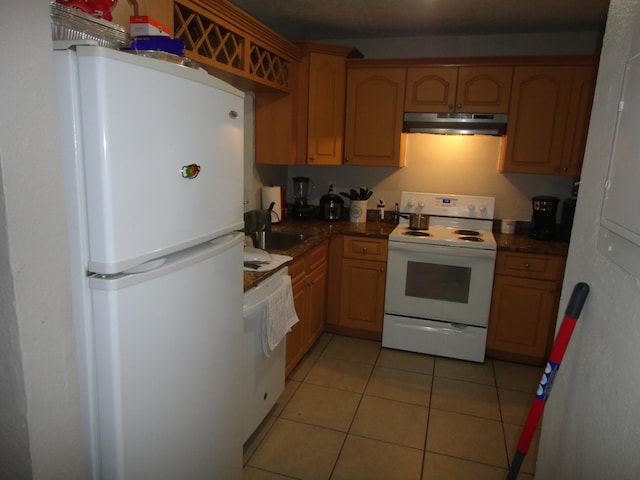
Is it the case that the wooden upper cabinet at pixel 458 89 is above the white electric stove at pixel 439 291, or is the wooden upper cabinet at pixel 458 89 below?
above

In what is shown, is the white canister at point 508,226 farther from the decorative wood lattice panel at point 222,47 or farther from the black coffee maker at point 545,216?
the decorative wood lattice panel at point 222,47

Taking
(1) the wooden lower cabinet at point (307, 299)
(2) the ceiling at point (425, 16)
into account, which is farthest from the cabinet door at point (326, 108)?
(1) the wooden lower cabinet at point (307, 299)

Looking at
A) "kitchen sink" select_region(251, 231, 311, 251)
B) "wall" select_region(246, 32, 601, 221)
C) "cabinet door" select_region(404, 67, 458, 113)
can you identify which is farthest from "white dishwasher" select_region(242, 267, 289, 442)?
"cabinet door" select_region(404, 67, 458, 113)

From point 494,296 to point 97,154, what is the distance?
→ 270 cm

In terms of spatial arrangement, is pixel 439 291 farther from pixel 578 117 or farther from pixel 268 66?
pixel 268 66

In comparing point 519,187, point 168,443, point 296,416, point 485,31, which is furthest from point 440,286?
point 168,443

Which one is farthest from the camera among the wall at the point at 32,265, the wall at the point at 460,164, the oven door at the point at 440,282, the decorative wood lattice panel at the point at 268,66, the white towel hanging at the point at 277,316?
the wall at the point at 460,164

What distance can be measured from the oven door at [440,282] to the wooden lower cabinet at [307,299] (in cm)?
49

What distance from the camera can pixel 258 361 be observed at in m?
1.93

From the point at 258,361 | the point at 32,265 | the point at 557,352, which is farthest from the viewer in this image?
the point at 258,361

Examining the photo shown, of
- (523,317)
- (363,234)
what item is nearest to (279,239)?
(363,234)

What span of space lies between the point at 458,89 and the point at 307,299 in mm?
1805

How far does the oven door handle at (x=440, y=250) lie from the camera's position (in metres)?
2.83

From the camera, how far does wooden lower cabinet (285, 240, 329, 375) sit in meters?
2.53
